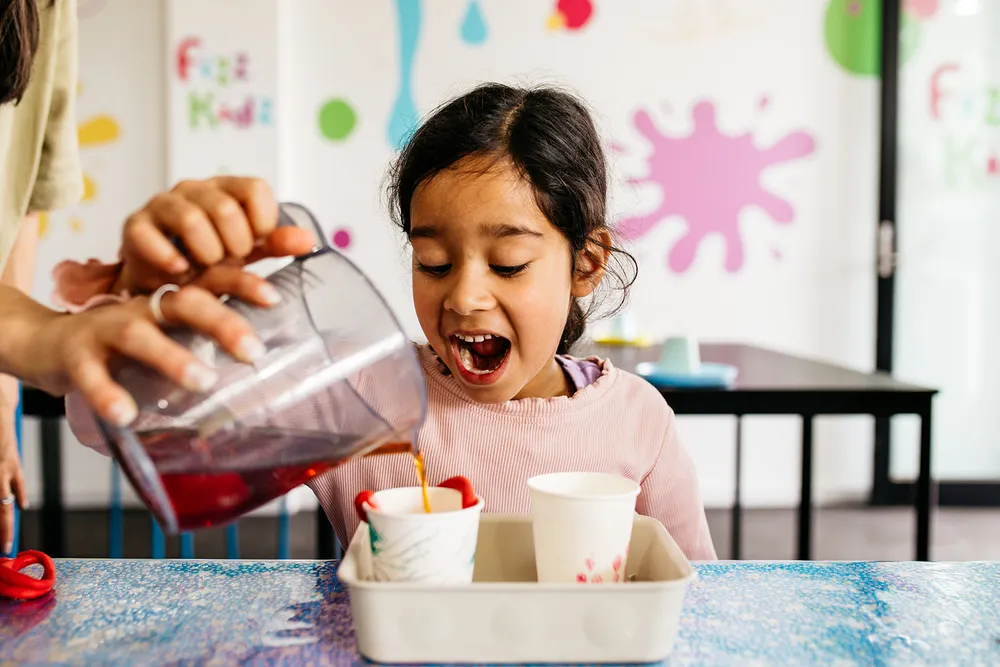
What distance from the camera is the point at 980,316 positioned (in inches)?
150

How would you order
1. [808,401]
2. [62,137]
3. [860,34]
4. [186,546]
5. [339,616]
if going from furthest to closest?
[860,34] → [186,546] → [808,401] → [62,137] → [339,616]

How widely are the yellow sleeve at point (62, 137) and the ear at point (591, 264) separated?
2.41ft

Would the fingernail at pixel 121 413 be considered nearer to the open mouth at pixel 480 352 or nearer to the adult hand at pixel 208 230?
the adult hand at pixel 208 230

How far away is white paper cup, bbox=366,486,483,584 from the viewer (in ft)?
2.14

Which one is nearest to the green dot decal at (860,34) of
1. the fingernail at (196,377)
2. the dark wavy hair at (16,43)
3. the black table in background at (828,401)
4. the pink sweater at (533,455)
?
the black table in background at (828,401)

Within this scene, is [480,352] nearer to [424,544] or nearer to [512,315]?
[512,315]

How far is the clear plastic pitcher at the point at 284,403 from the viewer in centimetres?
60

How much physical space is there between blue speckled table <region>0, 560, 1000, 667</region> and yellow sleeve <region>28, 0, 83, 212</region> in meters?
0.66

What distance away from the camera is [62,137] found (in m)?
1.33

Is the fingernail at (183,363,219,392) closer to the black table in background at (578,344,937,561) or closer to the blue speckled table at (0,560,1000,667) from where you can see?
the blue speckled table at (0,560,1000,667)

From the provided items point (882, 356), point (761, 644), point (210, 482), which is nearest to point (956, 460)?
point (882, 356)

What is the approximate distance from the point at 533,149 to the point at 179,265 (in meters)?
0.64

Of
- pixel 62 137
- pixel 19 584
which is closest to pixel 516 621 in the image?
pixel 19 584

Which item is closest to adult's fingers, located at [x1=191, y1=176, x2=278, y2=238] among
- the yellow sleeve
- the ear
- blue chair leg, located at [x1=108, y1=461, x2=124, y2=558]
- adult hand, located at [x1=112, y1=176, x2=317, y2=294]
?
adult hand, located at [x1=112, y1=176, x2=317, y2=294]
